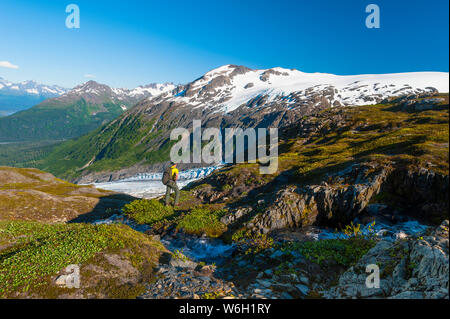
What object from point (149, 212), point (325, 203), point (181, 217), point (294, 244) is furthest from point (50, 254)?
point (325, 203)

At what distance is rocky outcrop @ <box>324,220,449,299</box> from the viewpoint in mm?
5781

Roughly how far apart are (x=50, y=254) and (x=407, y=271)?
500 inches

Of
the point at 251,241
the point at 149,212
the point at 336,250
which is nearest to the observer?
the point at 336,250

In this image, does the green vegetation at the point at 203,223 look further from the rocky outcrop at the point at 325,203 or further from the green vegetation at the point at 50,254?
the green vegetation at the point at 50,254

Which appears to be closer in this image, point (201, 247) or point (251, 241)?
point (251, 241)

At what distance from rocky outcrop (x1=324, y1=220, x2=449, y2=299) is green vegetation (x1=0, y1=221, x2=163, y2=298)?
7609mm

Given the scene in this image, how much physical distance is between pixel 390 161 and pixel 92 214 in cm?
3723

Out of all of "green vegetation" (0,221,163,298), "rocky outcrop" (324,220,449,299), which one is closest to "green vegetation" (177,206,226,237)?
"green vegetation" (0,221,163,298)

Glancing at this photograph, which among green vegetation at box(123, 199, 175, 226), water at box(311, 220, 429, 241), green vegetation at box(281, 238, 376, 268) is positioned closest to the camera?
green vegetation at box(281, 238, 376, 268)

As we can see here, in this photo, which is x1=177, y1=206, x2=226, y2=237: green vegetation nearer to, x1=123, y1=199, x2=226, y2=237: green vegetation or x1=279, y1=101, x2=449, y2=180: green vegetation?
x1=123, y1=199, x2=226, y2=237: green vegetation

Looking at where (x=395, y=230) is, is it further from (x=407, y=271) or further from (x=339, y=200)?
(x=407, y=271)

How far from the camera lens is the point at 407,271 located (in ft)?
22.0

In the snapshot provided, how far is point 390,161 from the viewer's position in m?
12.5
